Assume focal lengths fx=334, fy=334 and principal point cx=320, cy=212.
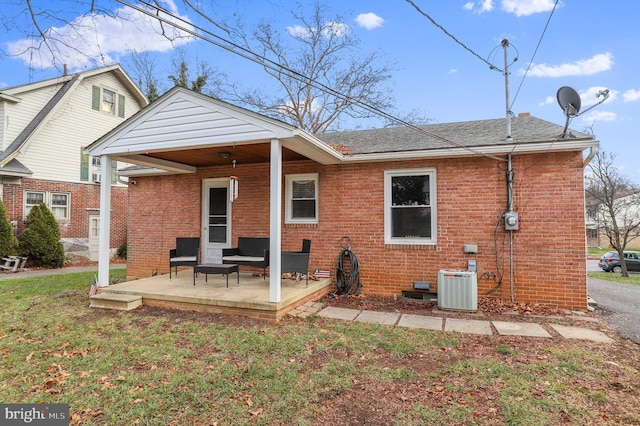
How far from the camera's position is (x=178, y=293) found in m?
6.14

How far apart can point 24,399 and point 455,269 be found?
6641 mm

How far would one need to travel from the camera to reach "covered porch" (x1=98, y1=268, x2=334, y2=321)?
18.1 ft

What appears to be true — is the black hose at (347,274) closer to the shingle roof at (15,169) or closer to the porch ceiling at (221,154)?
the porch ceiling at (221,154)

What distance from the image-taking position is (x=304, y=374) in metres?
3.62

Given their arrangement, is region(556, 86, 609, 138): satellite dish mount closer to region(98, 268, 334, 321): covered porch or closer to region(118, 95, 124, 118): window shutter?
region(98, 268, 334, 321): covered porch

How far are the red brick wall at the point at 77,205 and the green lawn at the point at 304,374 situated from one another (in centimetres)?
1099

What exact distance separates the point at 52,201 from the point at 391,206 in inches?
600

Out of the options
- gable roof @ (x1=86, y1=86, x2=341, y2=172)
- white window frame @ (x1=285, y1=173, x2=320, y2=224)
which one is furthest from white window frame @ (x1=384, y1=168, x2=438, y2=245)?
white window frame @ (x1=285, y1=173, x2=320, y2=224)

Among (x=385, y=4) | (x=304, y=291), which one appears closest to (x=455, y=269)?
(x=304, y=291)

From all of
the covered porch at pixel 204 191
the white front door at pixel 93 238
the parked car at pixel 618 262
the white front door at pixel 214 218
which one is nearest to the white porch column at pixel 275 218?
the covered porch at pixel 204 191

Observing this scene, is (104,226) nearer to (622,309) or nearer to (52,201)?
(622,309)

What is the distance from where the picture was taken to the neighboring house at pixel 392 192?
6.03 meters

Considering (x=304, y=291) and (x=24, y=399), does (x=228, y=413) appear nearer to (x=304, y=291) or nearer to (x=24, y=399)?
(x=24, y=399)

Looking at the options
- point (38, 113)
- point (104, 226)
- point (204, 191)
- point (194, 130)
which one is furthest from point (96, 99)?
point (194, 130)
